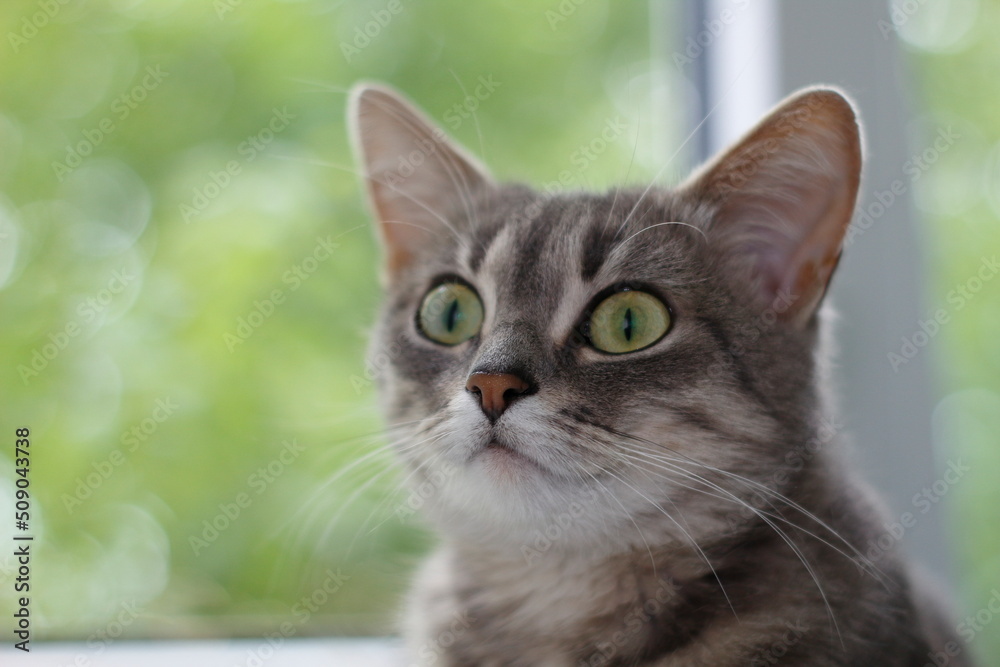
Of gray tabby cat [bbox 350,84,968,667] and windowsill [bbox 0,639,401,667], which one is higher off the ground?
gray tabby cat [bbox 350,84,968,667]

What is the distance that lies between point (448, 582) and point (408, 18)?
1098 mm

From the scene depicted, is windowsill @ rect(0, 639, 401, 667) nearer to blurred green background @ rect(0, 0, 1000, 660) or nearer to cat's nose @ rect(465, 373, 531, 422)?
blurred green background @ rect(0, 0, 1000, 660)

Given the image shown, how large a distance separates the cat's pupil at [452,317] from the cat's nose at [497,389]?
252mm

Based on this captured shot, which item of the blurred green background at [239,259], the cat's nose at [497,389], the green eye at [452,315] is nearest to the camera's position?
the cat's nose at [497,389]

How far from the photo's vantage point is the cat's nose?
3.13 ft

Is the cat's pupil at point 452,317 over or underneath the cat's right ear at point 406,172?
underneath

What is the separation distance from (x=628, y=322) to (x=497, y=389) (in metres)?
A: 0.21

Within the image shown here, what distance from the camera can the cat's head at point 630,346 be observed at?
0.97m

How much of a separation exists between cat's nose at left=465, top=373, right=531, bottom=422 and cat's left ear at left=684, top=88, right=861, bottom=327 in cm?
40

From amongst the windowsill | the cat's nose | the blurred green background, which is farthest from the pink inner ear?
the windowsill

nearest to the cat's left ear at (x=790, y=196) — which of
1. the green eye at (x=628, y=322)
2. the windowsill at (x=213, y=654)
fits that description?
the green eye at (x=628, y=322)

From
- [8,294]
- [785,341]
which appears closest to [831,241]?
[785,341]

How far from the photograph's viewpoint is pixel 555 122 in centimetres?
180

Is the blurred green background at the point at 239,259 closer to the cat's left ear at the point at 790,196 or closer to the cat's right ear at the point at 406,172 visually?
the cat's right ear at the point at 406,172
